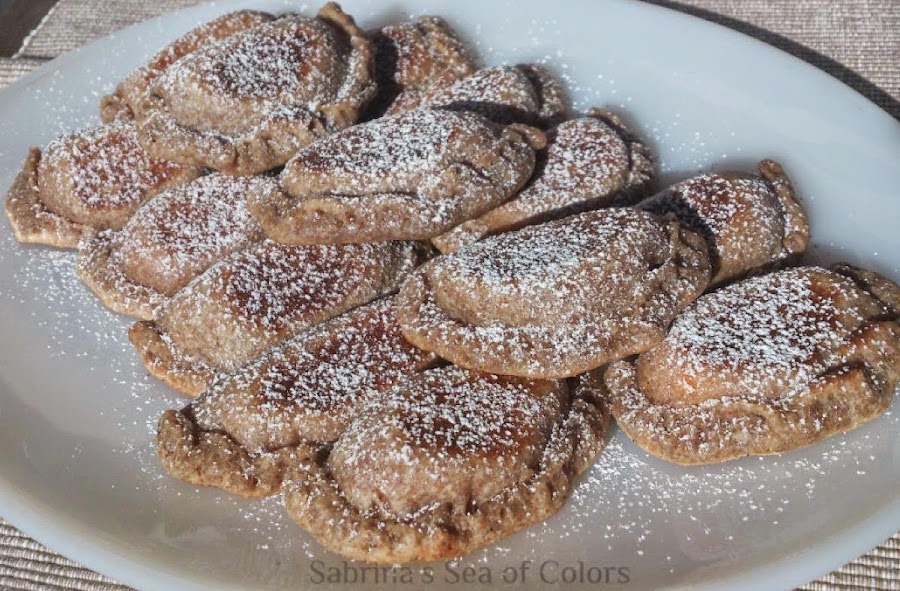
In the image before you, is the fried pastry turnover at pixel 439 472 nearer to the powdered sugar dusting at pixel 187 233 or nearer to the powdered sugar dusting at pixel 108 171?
the powdered sugar dusting at pixel 187 233

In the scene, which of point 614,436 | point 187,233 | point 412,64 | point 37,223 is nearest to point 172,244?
point 187,233

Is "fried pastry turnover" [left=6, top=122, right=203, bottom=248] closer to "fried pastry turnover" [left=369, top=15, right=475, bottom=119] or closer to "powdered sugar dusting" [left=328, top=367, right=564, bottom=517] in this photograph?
"fried pastry turnover" [left=369, top=15, right=475, bottom=119]

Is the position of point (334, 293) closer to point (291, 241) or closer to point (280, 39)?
point (291, 241)

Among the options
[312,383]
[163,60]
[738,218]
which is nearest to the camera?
[312,383]

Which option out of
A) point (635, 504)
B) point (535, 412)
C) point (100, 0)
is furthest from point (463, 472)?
point (100, 0)

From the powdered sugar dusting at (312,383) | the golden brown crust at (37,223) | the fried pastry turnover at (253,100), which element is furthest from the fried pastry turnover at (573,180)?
the golden brown crust at (37,223)

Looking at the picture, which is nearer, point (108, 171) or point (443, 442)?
point (443, 442)

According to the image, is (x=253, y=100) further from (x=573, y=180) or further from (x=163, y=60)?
(x=573, y=180)
